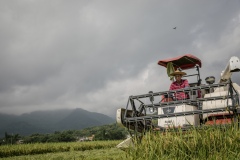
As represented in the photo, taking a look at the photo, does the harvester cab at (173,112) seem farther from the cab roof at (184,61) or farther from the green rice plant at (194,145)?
the cab roof at (184,61)

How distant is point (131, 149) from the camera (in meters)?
4.51

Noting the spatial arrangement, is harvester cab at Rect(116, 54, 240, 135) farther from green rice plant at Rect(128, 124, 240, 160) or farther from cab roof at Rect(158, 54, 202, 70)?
cab roof at Rect(158, 54, 202, 70)

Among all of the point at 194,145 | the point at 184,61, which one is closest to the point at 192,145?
the point at 194,145

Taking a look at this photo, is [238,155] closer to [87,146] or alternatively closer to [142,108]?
[142,108]

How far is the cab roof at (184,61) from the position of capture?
796cm

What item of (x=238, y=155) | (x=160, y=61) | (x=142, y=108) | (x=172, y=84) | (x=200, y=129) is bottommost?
(x=238, y=155)

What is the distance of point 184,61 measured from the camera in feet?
27.3

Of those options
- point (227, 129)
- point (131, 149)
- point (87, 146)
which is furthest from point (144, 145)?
point (87, 146)

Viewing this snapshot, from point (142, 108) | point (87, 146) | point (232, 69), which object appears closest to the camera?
point (232, 69)

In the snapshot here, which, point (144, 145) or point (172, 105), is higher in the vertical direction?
point (172, 105)

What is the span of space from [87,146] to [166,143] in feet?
70.4

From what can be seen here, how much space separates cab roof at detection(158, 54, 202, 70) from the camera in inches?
314

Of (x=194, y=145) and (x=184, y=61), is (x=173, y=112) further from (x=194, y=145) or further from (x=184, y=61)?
(x=184, y=61)

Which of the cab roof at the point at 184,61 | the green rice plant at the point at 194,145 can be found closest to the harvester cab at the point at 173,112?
the green rice plant at the point at 194,145
